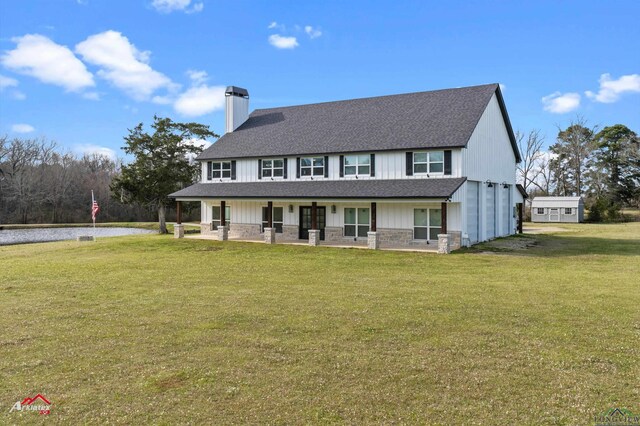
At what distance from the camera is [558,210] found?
179ft

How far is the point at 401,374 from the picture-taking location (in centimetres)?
644

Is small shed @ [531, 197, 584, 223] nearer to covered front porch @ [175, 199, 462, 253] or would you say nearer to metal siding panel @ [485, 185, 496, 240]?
metal siding panel @ [485, 185, 496, 240]

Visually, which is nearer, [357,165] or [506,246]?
[506,246]

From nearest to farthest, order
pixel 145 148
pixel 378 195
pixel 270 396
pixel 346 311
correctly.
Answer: pixel 270 396
pixel 346 311
pixel 378 195
pixel 145 148

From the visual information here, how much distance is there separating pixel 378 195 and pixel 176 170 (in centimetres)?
2189

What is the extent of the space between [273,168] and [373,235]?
30.5ft

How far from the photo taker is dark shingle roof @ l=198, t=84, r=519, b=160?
25094mm

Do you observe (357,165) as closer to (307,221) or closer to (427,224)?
(307,221)

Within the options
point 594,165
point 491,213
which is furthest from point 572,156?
point 491,213

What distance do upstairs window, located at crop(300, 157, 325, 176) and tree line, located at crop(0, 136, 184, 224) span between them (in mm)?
40721

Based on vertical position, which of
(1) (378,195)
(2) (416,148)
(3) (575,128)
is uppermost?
(3) (575,128)

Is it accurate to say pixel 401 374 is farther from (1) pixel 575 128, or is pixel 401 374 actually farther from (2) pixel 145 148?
(1) pixel 575 128

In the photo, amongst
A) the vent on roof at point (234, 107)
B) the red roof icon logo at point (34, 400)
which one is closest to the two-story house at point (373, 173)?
the vent on roof at point (234, 107)

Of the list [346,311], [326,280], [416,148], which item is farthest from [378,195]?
[346,311]
